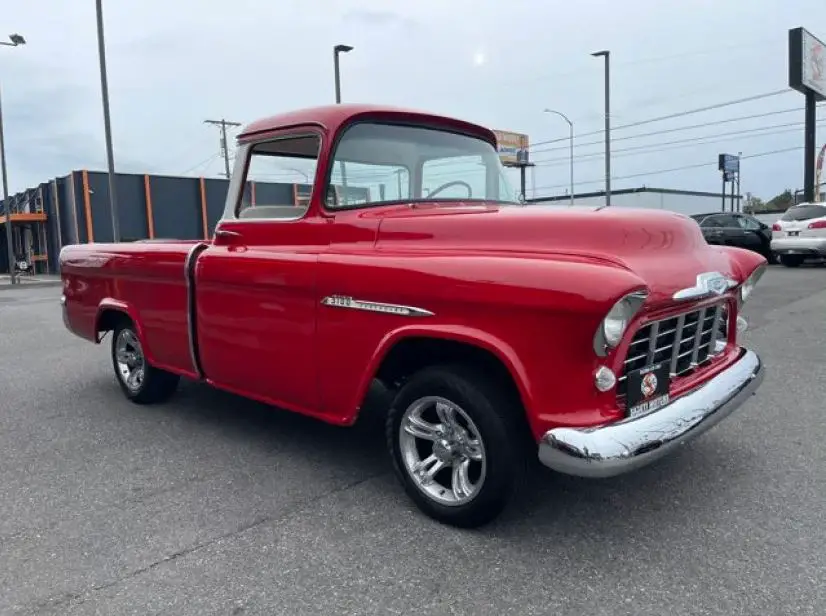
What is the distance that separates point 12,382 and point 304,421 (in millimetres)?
3435

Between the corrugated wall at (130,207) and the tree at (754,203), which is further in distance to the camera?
the tree at (754,203)

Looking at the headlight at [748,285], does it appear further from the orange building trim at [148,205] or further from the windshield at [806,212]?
the orange building trim at [148,205]

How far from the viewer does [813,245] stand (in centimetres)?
1661

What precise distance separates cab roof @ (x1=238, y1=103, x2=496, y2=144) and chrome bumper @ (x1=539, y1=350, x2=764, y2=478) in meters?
2.14

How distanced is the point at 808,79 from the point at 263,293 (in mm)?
28929

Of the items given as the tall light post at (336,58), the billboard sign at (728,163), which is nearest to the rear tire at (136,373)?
the tall light post at (336,58)

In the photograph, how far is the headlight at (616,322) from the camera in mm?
2576

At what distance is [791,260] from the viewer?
1788 cm

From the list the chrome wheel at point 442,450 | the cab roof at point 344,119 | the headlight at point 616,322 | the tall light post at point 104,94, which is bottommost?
the chrome wheel at point 442,450

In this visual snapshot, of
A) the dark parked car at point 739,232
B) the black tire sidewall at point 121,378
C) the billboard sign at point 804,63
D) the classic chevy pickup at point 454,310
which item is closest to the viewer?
the classic chevy pickup at point 454,310

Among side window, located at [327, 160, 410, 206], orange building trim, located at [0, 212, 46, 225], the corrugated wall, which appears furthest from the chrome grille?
orange building trim, located at [0, 212, 46, 225]

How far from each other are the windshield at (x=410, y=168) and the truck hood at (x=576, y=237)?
36cm

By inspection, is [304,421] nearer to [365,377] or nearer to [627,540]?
[365,377]

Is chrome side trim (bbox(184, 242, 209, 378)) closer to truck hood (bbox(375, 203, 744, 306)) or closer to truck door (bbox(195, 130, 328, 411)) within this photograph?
truck door (bbox(195, 130, 328, 411))
